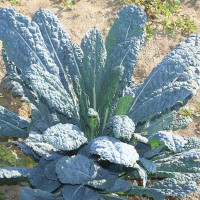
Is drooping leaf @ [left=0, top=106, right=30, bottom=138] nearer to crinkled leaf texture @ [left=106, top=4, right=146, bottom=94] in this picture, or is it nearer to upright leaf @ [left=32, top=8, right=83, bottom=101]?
upright leaf @ [left=32, top=8, right=83, bottom=101]

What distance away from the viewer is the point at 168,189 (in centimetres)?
239

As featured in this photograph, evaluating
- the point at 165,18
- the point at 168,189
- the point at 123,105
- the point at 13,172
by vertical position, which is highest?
the point at 165,18

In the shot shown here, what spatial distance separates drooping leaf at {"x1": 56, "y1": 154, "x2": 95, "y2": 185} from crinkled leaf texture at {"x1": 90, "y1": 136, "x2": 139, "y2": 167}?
0.16 m

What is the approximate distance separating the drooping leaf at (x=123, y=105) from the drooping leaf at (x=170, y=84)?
3.7 inches

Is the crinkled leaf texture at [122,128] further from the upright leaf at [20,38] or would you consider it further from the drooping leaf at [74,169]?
the upright leaf at [20,38]

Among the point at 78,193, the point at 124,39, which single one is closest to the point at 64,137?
the point at 78,193

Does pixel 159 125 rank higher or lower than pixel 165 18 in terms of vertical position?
lower

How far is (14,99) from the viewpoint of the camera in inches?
121

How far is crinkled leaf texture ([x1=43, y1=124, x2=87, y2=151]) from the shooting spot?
2.05m

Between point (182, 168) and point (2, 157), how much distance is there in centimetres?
109

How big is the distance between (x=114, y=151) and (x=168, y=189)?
557 millimetres

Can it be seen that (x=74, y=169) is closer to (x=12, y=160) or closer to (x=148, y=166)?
(x=148, y=166)

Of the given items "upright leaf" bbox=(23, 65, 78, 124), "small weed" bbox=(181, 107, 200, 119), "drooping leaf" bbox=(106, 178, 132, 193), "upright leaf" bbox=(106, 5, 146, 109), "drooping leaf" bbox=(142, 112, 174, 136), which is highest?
"upright leaf" bbox=(106, 5, 146, 109)

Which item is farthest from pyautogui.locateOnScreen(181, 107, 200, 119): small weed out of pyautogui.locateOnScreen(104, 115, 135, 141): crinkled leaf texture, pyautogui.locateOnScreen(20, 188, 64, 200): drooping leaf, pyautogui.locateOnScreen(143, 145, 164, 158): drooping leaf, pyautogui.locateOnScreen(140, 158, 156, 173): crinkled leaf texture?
pyautogui.locateOnScreen(20, 188, 64, 200): drooping leaf
